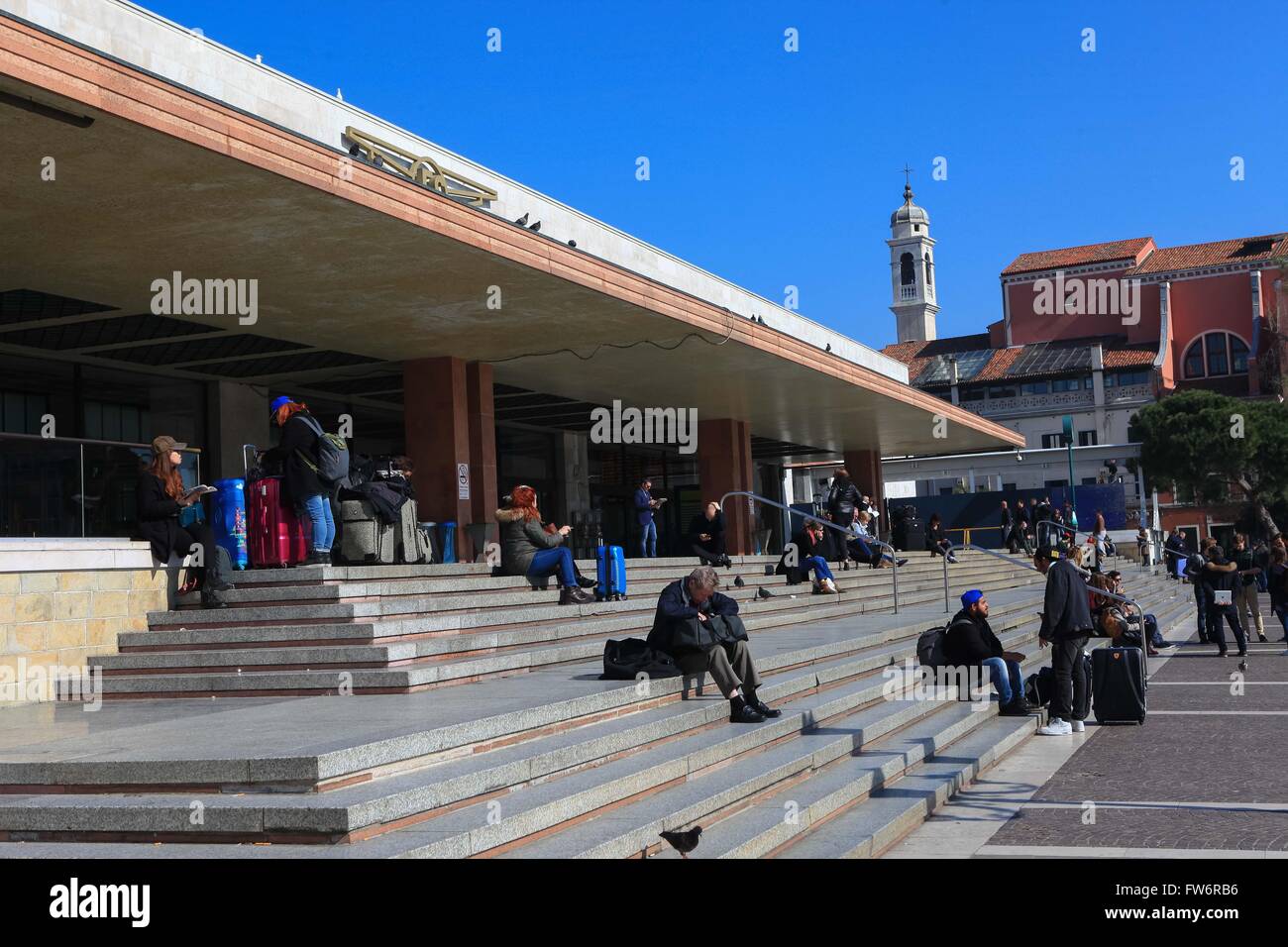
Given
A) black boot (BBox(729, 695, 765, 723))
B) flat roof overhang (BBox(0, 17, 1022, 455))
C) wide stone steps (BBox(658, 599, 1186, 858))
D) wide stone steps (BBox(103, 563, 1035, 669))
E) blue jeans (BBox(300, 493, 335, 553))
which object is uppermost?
flat roof overhang (BBox(0, 17, 1022, 455))

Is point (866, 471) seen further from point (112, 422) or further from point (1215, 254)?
point (1215, 254)

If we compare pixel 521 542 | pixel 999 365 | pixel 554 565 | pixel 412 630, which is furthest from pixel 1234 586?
pixel 999 365

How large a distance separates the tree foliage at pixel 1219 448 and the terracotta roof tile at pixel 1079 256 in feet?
58.3

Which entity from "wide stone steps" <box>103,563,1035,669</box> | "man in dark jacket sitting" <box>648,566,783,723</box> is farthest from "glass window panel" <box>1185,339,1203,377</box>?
"man in dark jacket sitting" <box>648,566,783,723</box>

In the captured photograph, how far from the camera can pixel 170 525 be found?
36.9 ft

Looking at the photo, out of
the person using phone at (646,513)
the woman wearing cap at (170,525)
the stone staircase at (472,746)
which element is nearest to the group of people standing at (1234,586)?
the stone staircase at (472,746)

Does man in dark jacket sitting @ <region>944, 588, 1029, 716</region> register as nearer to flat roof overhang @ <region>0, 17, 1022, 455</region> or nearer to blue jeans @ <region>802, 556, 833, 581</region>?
flat roof overhang @ <region>0, 17, 1022, 455</region>

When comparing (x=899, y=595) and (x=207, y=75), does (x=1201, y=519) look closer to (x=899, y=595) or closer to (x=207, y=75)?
(x=899, y=595)

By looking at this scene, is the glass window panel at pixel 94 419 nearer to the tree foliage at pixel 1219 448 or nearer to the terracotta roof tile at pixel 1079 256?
the tree foliage at pixel 1219 448

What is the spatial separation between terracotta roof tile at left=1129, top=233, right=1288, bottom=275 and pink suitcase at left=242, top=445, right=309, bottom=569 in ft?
234

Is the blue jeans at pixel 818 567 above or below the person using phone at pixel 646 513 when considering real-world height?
below

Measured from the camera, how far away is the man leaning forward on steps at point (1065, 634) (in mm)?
11086

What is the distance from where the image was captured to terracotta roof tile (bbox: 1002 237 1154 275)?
77.4m
